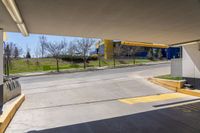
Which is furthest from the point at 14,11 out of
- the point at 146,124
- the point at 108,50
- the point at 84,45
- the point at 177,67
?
the point at 84,45

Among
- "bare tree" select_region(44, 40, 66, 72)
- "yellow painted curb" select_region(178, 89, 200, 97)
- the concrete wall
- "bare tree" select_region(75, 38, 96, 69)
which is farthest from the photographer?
"bare tree" select_region(44, 40, 66, 72)

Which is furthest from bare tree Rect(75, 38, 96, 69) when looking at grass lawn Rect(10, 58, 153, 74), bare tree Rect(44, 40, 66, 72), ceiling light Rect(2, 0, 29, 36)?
ceiling light Rect(2, 0, 29, 36)

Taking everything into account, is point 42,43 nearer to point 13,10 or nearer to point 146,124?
point 146,124

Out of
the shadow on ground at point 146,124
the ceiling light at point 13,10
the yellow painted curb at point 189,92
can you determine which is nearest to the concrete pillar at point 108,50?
the yellow painted curb at point 189,92

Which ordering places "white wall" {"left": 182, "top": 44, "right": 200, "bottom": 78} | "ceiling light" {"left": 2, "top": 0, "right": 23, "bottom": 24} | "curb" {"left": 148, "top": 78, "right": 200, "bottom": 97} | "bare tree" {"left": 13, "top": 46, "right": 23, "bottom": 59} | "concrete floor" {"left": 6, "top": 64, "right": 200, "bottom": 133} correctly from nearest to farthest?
"ceiling light" {"left": 2, "top": 0, "right": 23, "bottom": 24} → "concrete floor" {"left": 6, "top": 64, "right": 200, "bottom": 133} → "curb" {"left": 148, "top": 78, "right": 200, "bottom": 97} → "white wall" {"left": 182, "top": 44, "right": 200, "bottom": 78} → "bare tree" {"left": 13, "top": 46, "right": 23, "bottom": 59}

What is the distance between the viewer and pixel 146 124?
284 inches

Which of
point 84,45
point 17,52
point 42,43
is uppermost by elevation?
point 42,43

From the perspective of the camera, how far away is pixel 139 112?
9.00m

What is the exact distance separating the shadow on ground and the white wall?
199 inches

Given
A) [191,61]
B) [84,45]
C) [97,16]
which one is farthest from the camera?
[84,45]

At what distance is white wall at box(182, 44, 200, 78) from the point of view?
13.1 m

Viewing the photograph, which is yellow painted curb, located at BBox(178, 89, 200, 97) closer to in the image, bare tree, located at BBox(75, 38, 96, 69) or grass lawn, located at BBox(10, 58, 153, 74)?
grass lawn, located at BBox(10, 58, 153, 74)

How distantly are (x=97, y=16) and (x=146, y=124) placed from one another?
3.45m

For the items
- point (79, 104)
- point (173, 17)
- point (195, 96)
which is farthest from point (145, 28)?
point (195, 96)
